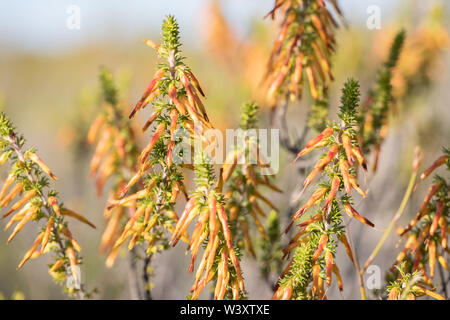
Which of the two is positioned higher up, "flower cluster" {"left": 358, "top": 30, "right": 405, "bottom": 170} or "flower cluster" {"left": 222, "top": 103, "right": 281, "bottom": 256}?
"flower cluster" {"left": 358, "top": 30, "right": 405, "bottom": 170}

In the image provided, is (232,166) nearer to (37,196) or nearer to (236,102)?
(37,196)

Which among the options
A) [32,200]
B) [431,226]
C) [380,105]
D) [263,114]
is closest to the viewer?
[32,200]

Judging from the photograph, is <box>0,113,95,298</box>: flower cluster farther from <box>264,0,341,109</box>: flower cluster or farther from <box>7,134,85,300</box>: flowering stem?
<box>264,0,341,109</box>: flower cluster

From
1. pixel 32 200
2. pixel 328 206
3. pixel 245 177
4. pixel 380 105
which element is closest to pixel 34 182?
pixel 32 200

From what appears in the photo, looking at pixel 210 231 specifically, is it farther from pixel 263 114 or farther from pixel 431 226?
pixel 263 114

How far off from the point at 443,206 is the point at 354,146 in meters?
0.67

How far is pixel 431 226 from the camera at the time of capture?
6.91 ft

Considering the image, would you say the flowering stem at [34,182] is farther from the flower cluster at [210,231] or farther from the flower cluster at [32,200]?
the flower cluster at [210,231]

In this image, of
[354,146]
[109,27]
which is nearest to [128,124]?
[354,146]

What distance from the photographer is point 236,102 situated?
640cm

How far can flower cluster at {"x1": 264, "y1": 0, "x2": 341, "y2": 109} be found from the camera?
2.65 metres

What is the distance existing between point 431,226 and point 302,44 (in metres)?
1.36

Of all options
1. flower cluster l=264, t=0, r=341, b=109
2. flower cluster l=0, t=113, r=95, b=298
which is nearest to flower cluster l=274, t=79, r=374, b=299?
flower cluster l=264, t=0, r=341, b=109

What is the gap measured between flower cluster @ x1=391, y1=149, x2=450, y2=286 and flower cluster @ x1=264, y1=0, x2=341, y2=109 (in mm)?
942
